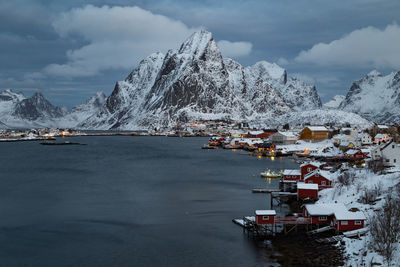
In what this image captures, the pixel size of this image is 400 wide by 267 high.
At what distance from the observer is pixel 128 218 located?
142 ft

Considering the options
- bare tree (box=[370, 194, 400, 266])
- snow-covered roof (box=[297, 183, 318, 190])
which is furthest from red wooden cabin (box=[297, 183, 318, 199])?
bare tree (box=[370, 194, 400, 266])

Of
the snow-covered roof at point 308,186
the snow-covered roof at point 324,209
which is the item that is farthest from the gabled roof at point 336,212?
the snow-covered roof at point 308,186

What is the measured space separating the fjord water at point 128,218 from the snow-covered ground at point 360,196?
22.0 feet

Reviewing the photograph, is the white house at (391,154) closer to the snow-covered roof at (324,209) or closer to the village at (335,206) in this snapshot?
the village at (335,206)

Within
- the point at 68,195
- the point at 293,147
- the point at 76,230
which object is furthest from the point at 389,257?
the point at 293,147

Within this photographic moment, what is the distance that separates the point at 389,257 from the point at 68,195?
44.3 metres

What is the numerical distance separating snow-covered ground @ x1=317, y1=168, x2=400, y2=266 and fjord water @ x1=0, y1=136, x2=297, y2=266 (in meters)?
6.71

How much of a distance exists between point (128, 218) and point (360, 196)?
2511cm

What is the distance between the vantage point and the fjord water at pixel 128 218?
32.0 metres

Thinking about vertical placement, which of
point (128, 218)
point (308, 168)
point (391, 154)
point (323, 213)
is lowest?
point (128, 218)


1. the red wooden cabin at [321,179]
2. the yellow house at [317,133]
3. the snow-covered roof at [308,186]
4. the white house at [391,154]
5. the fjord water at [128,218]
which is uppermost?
the yellow house at [317,133]

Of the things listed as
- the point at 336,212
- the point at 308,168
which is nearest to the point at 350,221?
the point at 336,212

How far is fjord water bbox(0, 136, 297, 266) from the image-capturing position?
1259 inches

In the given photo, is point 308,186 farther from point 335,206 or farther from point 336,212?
point 336,212
